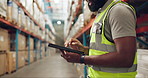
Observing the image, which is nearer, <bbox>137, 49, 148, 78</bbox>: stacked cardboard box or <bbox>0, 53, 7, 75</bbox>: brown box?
<bbox>137, 49, 148, 78</bbox>: stacked cardboard box

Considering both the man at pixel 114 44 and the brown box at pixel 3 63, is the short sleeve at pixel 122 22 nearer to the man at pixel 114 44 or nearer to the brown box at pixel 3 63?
the man at pixel 114 44

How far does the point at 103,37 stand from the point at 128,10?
0.22 metres

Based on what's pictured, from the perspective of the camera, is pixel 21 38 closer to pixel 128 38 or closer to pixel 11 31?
pixel 11 31

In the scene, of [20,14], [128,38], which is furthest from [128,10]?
[20,14]

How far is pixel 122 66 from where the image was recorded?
77cm

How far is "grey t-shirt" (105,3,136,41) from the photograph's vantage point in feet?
2.39

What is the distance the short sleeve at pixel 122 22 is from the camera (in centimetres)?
73

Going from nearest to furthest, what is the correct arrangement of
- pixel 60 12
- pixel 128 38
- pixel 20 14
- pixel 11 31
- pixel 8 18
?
pixel 128 38 → pixel 8 18 → pixel 20 14 → pixel 11 31 → pixel 60 12

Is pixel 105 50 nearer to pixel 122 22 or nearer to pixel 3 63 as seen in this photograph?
pixel 122 22

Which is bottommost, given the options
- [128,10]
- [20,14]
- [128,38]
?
[128,38]

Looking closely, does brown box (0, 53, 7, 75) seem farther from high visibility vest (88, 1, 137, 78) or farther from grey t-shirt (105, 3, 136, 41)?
grey t-shirt (105, 3, 136, 41)

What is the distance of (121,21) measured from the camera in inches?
28.9

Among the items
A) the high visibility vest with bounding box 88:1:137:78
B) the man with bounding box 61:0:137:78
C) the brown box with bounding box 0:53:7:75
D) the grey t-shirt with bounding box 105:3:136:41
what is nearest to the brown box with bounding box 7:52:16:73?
the brown box with bounding box 0:53:7:75

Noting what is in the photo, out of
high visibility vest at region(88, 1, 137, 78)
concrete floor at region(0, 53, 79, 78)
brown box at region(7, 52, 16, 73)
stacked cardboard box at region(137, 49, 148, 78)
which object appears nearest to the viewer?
high visibility vest at region(88, 1, 137, 78)
